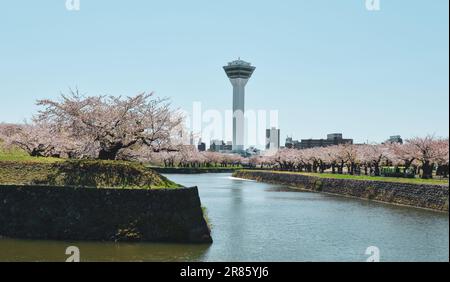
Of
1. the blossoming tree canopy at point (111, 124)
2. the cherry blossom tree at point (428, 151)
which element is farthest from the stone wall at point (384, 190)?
the blossoming tree canopy at point (111, 124)

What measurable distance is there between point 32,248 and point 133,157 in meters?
15.2

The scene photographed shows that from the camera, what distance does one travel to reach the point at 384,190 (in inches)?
2019

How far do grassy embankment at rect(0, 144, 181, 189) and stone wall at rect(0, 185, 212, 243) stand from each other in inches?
38.1

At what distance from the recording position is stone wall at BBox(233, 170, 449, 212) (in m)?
42.7

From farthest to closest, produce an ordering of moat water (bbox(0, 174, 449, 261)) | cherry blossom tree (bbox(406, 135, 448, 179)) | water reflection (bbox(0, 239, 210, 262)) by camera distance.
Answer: cherry blossom tree (bbox(406, 135, 448, 179)) < moat water (bbox(0, 174, 449, 261)) < water reflection (bbox(0, 239, 210, 262))

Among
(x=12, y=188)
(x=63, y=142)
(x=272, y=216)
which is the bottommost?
(x=272, y=216)

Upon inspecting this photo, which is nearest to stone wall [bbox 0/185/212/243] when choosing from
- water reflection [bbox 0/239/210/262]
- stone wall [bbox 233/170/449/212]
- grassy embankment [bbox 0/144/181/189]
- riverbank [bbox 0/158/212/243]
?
riverbank [bbox 0/158/212/243]

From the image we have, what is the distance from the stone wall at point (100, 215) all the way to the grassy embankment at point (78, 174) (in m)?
0.97

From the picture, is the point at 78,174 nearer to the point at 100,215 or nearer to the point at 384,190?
the point at 100,215

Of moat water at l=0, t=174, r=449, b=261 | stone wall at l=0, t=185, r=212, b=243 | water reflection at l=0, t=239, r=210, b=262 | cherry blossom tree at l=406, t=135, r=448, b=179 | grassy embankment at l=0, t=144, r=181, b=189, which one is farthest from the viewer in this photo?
cherry blossom tree at l=406, t=135, r=448, b=179

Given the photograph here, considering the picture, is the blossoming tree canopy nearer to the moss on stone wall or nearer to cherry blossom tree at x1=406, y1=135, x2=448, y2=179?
the moss on stone wall
